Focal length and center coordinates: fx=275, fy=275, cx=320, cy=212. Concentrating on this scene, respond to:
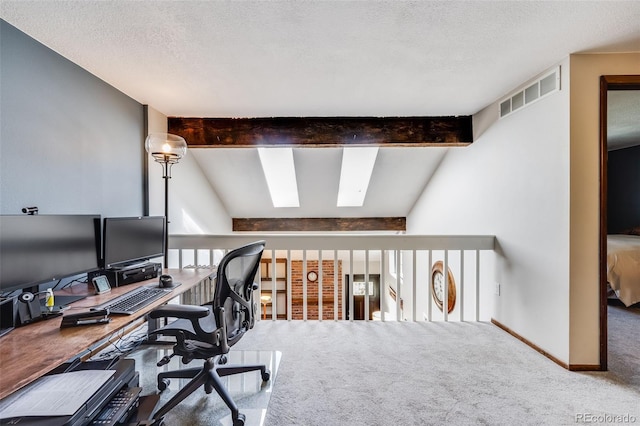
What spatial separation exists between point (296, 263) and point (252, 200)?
278cm

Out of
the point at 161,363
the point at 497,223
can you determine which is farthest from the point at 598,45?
the point at 161,363

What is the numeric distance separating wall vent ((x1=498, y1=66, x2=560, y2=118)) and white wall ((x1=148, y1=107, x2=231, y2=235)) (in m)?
3.40

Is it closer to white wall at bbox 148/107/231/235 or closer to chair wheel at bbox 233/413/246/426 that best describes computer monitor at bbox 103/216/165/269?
white wall at bbox 148/107/231/235

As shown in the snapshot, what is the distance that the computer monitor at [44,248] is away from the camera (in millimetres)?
1279

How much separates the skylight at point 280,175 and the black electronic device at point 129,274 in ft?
6.87

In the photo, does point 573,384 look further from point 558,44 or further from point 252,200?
point 252,200

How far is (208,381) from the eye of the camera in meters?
1.58

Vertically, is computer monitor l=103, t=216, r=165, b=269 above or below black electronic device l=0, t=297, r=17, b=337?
above

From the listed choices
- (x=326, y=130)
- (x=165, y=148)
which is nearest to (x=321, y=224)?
(x=326, y=130)

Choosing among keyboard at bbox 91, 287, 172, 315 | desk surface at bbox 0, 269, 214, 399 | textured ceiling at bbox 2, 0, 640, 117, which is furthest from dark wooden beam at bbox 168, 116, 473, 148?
desk surface at bbox 0, 269, 214, 399

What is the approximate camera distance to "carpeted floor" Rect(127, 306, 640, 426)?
1.54 meters

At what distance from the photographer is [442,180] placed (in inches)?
153

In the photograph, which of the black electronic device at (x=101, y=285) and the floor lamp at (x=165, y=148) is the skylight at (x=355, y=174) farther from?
the black electronic device at (x=101, y=285)

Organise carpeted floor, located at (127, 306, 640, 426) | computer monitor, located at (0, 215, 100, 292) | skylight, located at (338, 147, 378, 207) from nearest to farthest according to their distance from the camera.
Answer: computer monitor, located at (0, 215, 100, 292) → carpeted floor, located at (127, 306, 640, 426) → skylight, located at (338, 147, 378, 207)
